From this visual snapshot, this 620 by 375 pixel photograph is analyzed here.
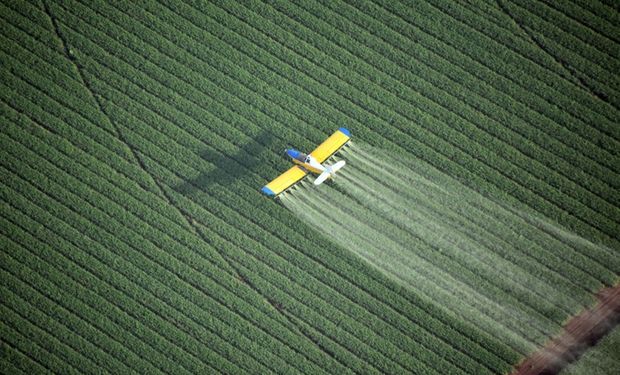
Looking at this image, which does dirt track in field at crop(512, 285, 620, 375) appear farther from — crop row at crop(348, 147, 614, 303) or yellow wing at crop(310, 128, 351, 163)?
yellow wing at crop(310, 128, 351, 163)

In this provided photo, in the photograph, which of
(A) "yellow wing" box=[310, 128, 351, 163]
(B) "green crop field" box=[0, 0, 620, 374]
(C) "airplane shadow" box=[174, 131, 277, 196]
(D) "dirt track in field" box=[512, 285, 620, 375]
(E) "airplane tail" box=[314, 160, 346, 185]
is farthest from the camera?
(C) "airplane shadow" box=[174, 131, 277, 196]

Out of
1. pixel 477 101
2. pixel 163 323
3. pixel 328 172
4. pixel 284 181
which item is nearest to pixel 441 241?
pixel 328 172

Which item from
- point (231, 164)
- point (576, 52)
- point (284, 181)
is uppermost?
point (576, 52)

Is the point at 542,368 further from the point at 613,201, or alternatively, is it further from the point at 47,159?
the point at 47,159

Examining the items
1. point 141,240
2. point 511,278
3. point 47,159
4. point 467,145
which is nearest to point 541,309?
point 511,278

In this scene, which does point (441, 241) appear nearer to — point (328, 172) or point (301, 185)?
point (328, 172)

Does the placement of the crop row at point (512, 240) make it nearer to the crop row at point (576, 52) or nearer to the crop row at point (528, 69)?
the crop row at point (528, 69)

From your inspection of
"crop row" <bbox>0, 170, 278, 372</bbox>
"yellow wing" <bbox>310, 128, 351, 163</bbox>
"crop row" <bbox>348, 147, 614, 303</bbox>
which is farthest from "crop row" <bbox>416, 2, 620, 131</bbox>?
"crop row" <bbox>0, 170, 278, 372</bbox>
